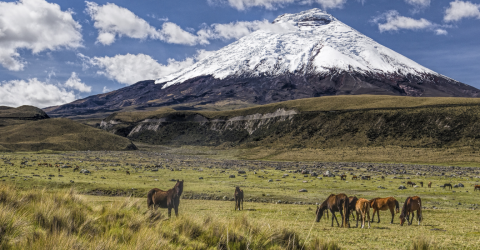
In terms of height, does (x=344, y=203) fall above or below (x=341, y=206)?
above

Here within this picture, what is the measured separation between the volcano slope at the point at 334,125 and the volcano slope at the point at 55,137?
26701 mm

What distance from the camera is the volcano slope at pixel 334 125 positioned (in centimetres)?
8450

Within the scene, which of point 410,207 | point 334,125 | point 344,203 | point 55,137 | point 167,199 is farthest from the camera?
point 55,137

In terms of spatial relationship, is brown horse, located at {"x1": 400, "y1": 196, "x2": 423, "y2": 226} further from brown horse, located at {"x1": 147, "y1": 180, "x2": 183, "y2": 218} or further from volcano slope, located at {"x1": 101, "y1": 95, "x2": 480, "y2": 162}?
volcano slope, located at {"x1": 101, "y1": 95, "x2": 480, "y2": 162}

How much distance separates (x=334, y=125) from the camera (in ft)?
337

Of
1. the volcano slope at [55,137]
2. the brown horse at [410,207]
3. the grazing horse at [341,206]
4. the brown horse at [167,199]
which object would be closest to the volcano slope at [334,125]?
the volcano slope at [55,137]

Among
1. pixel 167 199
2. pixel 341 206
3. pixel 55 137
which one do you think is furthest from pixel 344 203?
pixel 55 137

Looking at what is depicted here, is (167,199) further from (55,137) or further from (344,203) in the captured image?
(55,137)

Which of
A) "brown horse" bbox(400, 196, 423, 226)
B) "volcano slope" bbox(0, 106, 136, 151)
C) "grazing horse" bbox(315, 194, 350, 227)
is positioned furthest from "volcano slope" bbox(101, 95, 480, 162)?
"grazing horse" bbox(315, 194, 350, 227)

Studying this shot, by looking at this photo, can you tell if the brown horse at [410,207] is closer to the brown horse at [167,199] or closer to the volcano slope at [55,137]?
the brown horse at [167,199]

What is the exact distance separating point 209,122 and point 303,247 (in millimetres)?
141531

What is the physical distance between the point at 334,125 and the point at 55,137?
9720cm

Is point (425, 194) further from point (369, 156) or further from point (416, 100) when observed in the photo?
point (416, 100)

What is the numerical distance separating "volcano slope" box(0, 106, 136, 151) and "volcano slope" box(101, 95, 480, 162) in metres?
26.7
